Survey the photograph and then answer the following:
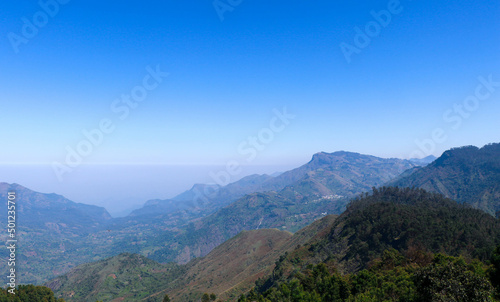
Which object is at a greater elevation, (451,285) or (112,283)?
(451,285)

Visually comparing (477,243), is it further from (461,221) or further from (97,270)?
(97,270)

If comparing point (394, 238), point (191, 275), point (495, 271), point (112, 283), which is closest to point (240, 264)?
point (191, 275)

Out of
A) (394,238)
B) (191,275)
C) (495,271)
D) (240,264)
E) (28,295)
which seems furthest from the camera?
(191,275)

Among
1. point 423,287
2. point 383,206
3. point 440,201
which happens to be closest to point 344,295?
point 423,287

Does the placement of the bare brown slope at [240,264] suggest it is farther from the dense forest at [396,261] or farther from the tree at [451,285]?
the tree at [451,285]

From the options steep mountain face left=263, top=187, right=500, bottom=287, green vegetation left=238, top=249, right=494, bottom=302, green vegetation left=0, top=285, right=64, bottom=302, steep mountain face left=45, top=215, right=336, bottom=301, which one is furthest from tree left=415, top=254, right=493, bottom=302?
steep mountain face left=45, top=215, right=336, bottom=301

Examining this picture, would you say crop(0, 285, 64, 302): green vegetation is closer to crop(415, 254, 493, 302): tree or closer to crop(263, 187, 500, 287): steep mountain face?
crop(263, 187, 500, 287): steep mountain face

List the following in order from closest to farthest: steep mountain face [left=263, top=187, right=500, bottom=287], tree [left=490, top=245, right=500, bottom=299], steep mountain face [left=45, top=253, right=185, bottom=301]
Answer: tree [left=490, top=245, right=500, bottom=299], steep mountain face [left=263, top=187, right=500, bottom=287], steep mountain face [left=45, top=253, right=185, bottom=301]

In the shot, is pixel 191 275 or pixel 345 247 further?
pixel 191 275

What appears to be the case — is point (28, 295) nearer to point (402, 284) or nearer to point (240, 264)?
point (240, 264)

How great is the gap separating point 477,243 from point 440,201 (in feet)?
255

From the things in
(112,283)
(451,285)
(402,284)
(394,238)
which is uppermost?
(451,285)

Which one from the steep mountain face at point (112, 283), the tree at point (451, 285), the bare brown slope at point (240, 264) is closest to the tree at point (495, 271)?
the tree at point (451, 285)

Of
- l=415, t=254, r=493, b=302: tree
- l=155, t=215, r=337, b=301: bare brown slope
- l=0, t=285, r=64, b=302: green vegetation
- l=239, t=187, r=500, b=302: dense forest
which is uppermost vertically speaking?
l=0, t=285, r=64, b=302: green vegetation
